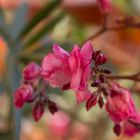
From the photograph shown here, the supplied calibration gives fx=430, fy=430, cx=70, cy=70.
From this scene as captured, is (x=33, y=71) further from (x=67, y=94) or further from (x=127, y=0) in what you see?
(x=127, y=0)

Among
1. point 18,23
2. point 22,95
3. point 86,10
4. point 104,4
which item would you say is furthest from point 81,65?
point 86,10

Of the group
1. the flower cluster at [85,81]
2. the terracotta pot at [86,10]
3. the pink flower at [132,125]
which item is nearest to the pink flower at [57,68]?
the flower cluster at [85,81]

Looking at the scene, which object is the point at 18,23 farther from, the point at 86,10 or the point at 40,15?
the point at 86,10

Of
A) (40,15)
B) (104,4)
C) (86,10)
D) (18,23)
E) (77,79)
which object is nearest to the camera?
(77,79)

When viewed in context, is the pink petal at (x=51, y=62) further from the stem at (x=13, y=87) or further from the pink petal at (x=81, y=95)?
the stem at (x=13, y=87)

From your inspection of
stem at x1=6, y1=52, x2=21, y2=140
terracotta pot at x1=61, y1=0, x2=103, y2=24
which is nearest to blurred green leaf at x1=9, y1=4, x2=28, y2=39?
stem at x1=6, y1=52, x2=21, y2=140
